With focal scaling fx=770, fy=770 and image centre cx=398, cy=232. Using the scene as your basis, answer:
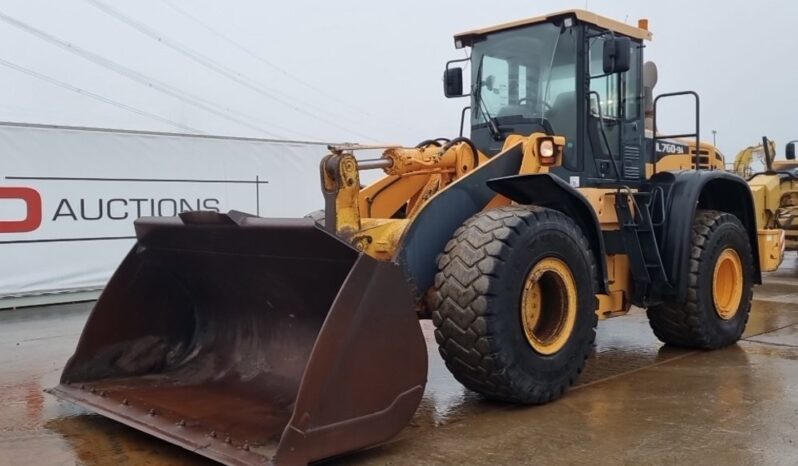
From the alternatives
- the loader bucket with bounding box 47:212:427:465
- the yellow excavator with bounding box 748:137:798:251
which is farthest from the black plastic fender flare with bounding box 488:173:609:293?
the yellow excavator with bounding box 748:137:798:251

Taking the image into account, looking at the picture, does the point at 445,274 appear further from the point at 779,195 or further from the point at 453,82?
the point at 779,195

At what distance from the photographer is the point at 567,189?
4.74 meters

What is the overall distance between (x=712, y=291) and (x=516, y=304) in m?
2.64

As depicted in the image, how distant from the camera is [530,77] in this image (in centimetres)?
574

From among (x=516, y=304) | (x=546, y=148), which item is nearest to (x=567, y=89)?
(x=546, y=148)

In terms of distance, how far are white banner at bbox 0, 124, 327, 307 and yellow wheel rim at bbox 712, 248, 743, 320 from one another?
6.70 m

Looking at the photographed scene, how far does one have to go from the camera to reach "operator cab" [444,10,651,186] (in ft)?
18.5

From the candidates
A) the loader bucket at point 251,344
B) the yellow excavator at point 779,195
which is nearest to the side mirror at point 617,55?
the loader bucket at point 251,344

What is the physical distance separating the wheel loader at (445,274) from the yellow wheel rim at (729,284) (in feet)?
0.06

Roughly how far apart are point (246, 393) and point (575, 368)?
2.00 m

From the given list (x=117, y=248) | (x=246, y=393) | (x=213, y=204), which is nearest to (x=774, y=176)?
(x=213, y=204)

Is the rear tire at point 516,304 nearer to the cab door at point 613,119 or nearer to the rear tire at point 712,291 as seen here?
the cab door at point 613,119

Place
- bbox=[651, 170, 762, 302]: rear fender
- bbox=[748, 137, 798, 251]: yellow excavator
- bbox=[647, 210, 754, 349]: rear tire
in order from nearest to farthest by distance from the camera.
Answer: bbox=[651, 170, 762, 302]: rear fender < bbox=[647, 210, 754, 349]: rear tire < bbox=[748, 137, 798, 251]: yellow excavator

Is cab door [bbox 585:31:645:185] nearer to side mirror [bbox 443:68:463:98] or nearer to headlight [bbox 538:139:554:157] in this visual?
headlight [bbox 538:139:554:157]
